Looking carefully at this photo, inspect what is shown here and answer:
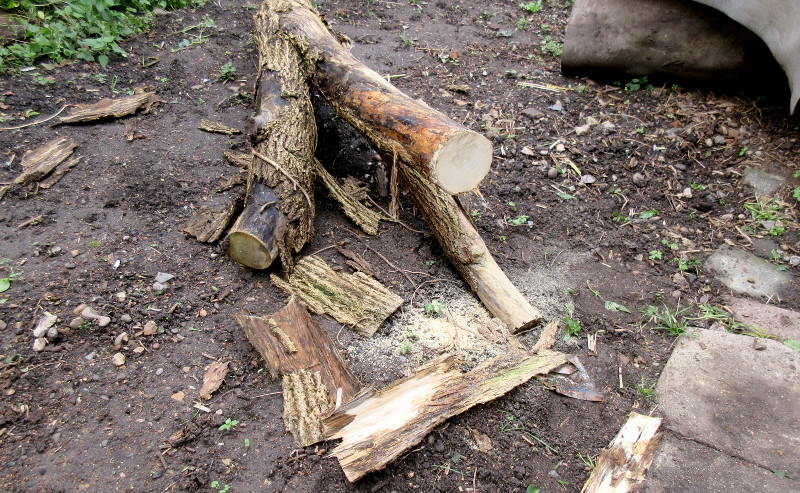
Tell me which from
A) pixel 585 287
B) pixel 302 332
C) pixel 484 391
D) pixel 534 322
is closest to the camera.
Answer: pixel 484 391

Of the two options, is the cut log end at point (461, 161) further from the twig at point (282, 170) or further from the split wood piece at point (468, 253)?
the twig at point (282, 170)

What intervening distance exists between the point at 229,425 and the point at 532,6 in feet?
20.4

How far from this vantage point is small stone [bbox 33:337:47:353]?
2.83 metres

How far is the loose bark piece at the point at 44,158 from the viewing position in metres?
3.83

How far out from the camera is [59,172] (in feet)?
12.9

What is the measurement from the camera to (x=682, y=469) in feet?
8.23

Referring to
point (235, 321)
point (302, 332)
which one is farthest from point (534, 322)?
point (235, 321)

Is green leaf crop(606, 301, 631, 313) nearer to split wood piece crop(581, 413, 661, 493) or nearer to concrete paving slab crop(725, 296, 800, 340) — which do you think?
concrete paving slab crop(725, 296, 800, 340)

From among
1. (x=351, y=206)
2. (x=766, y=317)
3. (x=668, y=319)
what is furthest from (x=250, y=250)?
(x=766, y=317)

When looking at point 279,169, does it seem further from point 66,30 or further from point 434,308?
point 66,30

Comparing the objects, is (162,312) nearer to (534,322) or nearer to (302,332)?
(302,332)

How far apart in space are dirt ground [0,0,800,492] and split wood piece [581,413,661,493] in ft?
0.29

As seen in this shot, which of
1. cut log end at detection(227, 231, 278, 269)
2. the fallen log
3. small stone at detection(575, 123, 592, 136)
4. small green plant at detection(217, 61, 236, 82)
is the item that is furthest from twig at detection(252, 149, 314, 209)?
small stone at detection(575, 123, 592, 136)

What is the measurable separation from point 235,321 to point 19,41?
404 cm
